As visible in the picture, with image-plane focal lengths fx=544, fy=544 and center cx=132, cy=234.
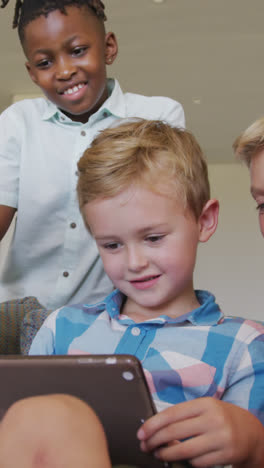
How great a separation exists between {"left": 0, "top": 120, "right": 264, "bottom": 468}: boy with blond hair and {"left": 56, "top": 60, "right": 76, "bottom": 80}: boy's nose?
0.64 feet

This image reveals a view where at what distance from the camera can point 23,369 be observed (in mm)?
449

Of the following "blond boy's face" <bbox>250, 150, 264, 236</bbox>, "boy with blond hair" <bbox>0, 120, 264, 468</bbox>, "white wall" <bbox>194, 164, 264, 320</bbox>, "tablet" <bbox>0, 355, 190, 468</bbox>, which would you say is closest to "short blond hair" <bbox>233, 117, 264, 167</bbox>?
"blond boy's face" <bbox>250, 150, 264, 236</bbox>

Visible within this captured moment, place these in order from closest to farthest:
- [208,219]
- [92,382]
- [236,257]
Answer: [92,382]
[208,219]
[236,257]

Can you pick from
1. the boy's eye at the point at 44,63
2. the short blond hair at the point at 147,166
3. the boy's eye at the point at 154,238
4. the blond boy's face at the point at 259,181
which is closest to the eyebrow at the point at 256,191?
the blond boy's face at the point at 259,181

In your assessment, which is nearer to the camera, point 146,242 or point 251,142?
point 146,242

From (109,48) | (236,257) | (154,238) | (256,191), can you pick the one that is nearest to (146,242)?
(154,238)

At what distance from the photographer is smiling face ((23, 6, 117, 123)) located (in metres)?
0.99

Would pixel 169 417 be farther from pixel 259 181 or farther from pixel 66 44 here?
pixel 66 44

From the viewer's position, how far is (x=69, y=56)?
1.00m

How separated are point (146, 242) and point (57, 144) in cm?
47

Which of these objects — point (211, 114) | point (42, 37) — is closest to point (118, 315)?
point (42, 37)

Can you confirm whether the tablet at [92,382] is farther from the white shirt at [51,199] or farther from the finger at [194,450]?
the white shirt at [51,199]

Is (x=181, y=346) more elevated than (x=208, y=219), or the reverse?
(x=208, y=219)

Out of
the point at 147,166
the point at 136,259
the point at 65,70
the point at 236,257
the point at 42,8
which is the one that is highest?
the point at 42,8
